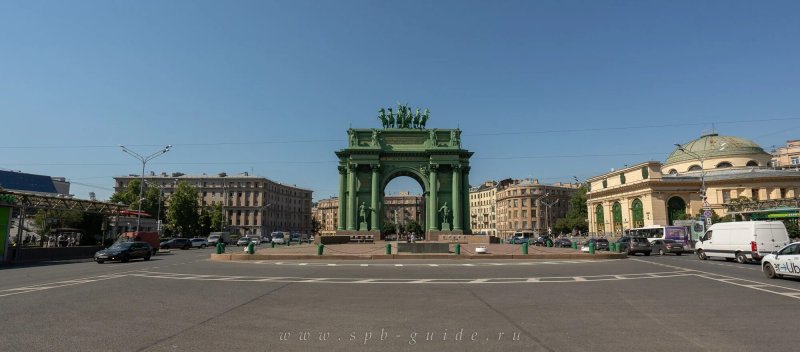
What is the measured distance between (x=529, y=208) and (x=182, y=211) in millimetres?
93613

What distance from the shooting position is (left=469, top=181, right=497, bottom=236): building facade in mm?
152750

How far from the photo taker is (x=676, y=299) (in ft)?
39.0

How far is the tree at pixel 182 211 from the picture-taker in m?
81.9

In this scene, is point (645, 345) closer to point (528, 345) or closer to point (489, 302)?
point (528, 345)

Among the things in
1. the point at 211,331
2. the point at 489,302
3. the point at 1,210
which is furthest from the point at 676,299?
the point at 1,210

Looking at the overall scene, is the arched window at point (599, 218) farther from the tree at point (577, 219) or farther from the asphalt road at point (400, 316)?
the asphalt road at point (400, 316)

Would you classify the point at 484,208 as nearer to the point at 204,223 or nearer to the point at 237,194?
the point at 237,194

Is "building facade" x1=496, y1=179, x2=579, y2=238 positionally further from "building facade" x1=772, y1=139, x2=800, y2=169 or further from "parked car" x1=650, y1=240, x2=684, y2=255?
"parked car" x1=650, y1=240, x2=684, y2=255

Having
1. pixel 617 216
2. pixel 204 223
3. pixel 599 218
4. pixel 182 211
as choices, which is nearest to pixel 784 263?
pixel 617 216

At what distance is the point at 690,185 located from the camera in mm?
78062

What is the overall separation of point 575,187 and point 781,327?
154 m

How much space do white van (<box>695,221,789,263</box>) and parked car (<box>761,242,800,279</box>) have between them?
11044mm

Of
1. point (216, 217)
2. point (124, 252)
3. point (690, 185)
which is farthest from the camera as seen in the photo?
point (216, 217)

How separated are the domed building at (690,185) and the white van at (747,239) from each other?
46.7 metres
